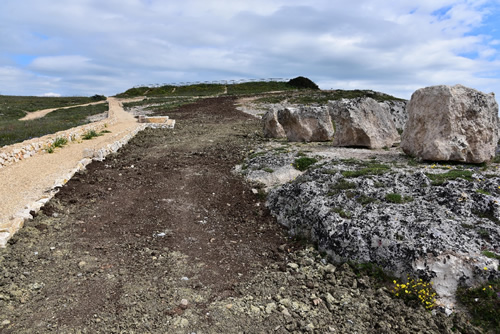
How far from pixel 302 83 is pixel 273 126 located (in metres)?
60.7

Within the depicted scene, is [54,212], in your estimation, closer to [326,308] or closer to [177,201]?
[177,201]

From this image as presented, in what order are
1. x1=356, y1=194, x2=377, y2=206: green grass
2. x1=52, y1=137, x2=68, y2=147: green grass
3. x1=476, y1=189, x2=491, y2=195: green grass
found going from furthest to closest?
x1=52, y1=137, x2=68, y2=147: green grass, x1=356, y1=194, x2=377, y2=206: green grass, x1=476, y1=189, x2=491, y2=195: green grass

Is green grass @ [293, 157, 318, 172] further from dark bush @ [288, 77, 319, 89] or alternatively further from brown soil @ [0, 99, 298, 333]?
dark bush @ [288, 77, 319, 89]

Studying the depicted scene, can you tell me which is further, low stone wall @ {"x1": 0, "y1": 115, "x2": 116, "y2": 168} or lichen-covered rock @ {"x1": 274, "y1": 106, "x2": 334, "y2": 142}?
lichen-covered rock @ {"x1": 274, "y1": 106, "x2": 334, "y2": 142}

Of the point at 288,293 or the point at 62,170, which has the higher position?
the point at 62,170

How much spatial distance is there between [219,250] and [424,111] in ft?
28.0

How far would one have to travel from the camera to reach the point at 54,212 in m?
9.56

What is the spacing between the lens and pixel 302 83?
77062 mm

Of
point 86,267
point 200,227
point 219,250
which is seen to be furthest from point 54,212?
point 219,250

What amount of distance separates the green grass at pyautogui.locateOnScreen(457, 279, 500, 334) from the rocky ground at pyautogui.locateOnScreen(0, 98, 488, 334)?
23 cm

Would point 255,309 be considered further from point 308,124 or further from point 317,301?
point 308,124

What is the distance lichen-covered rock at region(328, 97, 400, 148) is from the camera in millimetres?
14781

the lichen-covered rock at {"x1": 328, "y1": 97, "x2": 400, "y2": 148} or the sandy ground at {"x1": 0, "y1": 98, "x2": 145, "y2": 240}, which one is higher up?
the lichen-covered rock at {"x1": 328, "y1": 97, "x2": 400, "y2": 148}

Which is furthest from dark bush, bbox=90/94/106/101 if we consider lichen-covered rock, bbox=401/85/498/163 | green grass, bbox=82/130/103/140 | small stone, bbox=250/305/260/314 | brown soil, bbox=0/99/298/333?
small stone, bbox=250/305/260/314
